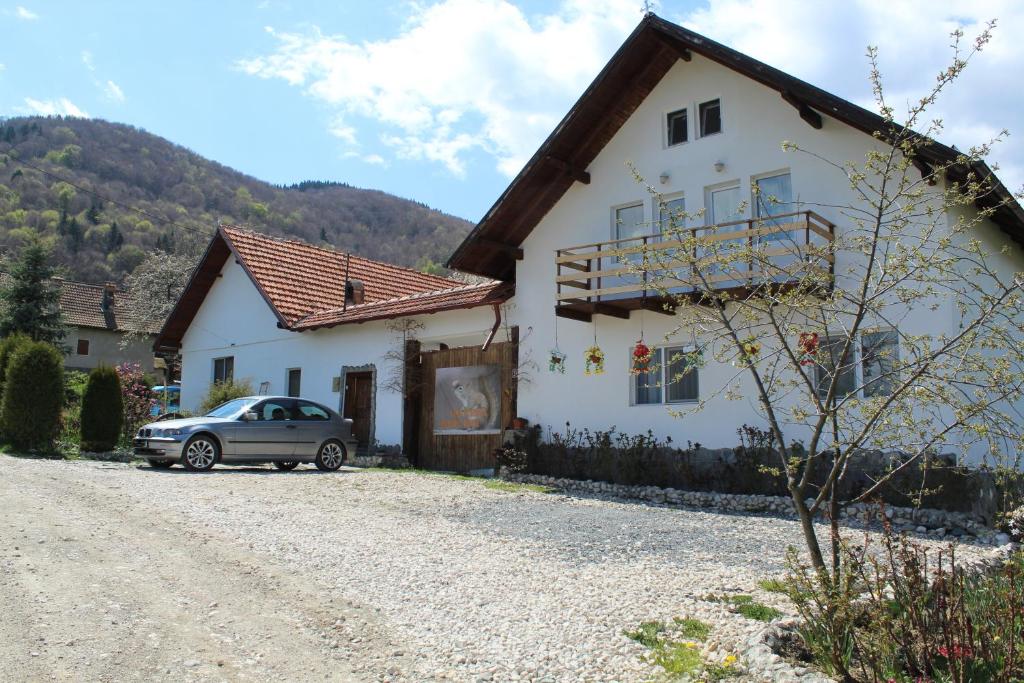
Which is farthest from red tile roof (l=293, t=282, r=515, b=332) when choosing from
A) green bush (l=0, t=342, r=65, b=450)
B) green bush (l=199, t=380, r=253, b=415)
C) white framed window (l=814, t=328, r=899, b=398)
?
white framed window (l=814, t=328, r=899, b=398)

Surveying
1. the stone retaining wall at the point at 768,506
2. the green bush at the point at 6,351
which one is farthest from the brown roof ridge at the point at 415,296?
the green bush at the point at 6,351

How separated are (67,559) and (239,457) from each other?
31.2 feet

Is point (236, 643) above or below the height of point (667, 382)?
below

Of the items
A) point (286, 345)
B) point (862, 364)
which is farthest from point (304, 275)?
point (862, 364)

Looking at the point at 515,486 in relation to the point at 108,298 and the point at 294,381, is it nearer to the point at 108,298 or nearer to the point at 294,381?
the point at 294,381

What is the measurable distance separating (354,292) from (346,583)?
18530mm

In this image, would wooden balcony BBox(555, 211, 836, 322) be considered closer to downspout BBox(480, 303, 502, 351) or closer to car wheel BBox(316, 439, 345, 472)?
downspout BBox(480, 303, 502, 351)

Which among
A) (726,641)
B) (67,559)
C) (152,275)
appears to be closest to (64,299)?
(152,275)

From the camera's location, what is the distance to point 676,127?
1620cm

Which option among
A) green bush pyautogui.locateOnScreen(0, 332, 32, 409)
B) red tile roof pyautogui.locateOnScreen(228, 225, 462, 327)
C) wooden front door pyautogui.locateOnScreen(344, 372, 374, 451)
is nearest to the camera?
green bush pyautogui.locateOnScreen(0, 332, 32, 409)

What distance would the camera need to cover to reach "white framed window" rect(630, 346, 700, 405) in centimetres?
1510

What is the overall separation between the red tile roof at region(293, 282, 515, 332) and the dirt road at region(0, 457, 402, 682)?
32.6 feet

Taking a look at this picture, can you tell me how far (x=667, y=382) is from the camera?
15219 millimetres

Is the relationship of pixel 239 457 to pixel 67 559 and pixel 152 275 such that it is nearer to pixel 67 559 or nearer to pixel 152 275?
pixel 67 559
